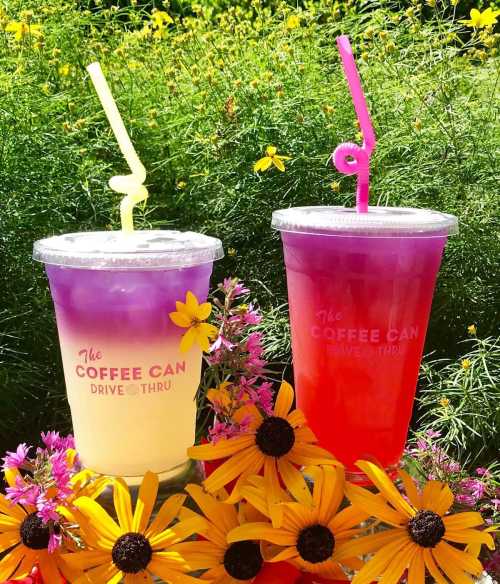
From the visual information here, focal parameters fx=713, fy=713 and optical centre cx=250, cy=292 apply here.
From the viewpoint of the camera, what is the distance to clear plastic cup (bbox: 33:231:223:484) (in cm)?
63

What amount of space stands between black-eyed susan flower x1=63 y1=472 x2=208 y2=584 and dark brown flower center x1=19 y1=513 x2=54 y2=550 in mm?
29

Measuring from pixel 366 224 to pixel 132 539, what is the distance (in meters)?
0.34

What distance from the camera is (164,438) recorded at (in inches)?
27.0

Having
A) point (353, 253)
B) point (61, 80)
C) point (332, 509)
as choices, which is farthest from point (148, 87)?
point (332, 509)

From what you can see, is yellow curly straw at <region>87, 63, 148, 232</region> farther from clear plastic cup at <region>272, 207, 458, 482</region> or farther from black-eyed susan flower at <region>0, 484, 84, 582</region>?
black-eyed susan flower at <region>0, 484, 84, 582</region>

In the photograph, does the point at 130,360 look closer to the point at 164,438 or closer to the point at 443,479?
the point at 164,438

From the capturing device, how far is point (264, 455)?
25.4 inches

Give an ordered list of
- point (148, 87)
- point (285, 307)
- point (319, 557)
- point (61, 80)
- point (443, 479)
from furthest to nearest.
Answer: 1. point (148, 87)
2. point (61, 80)
3. point (285, 307)
4. point (443, 479)
5. point (319, 557)

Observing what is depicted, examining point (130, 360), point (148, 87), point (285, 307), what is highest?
point (148, 87)

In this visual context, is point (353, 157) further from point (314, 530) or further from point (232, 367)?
point (314, 530)

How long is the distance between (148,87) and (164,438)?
1.13m

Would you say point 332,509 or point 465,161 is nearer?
point 332,509

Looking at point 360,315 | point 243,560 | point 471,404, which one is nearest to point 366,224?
point 360,315

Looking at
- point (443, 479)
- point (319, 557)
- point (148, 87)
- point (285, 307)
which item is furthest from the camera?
point (148, 87)
